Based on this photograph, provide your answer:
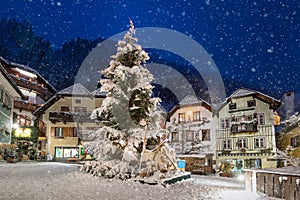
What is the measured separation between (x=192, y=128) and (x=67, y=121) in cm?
1886

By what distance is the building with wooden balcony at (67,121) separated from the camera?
4216cm

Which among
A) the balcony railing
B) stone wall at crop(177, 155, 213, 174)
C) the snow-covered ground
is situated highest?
the balcony railing

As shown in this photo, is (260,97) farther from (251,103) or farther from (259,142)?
(259,142)

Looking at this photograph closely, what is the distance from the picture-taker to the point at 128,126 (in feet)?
58.1

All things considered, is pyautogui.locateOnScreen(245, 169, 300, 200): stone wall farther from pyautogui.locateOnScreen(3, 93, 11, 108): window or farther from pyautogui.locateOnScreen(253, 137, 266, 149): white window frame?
pyautogui.locateOnScreen(3, 93, 11, 108): window

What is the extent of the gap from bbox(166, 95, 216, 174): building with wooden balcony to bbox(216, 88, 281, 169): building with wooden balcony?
4.45 ft

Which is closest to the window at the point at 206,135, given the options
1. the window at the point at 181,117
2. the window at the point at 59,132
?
the window at the point at 181,117

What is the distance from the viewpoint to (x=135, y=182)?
15305mm

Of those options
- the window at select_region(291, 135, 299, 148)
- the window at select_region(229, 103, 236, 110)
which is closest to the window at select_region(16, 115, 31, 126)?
the window at select_region(229, 103, 236, 110)

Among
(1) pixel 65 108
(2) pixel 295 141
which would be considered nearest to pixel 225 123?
(2) pixel 295 141

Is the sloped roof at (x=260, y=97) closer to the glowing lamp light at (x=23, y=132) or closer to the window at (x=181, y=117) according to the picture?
the window at (x=181, y=117)

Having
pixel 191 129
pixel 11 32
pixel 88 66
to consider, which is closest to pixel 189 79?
pixel 88 66

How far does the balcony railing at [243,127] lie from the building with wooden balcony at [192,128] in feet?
10.7

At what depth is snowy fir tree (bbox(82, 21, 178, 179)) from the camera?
16625 millimetres
